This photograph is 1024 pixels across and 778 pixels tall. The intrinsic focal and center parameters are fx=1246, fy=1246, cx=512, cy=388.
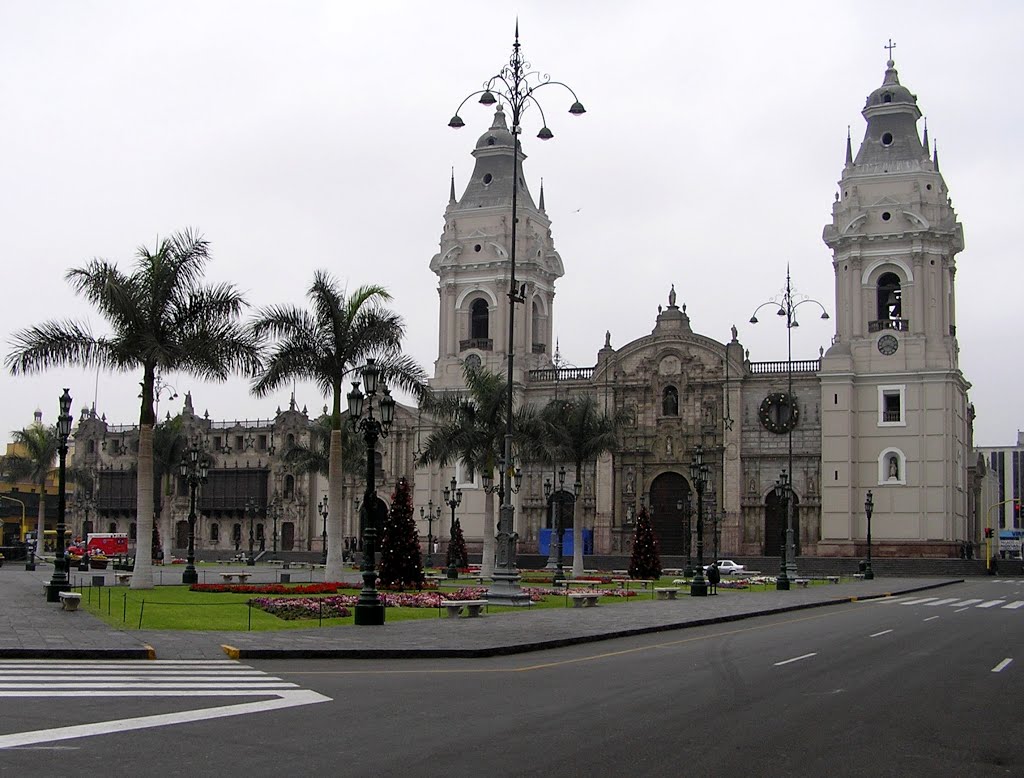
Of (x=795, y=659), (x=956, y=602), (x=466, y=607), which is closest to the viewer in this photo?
(x=795, y=659)

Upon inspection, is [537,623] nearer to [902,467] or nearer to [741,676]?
[741,676]

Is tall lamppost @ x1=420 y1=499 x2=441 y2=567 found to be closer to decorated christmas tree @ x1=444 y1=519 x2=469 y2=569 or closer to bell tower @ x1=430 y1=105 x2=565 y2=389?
bell tower @ x1=430 y1=105 x2=565 y2=389

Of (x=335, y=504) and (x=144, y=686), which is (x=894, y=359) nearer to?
(x=335, y=504)

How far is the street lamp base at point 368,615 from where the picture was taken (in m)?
24.3

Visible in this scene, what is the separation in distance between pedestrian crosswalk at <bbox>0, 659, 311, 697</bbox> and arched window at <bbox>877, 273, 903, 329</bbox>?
60.4 meters

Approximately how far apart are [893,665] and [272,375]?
24730 mm

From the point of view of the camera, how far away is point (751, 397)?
74875 mm

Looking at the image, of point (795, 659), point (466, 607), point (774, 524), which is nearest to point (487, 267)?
point (774, 524)

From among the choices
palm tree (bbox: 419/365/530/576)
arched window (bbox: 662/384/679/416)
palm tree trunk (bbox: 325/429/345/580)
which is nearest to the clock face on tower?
arched window (bbox: 662/384/679/416)

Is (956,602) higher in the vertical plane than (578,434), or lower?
lower

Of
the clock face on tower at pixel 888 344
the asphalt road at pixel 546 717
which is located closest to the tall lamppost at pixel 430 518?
the clock face on tower at pixel 888 344

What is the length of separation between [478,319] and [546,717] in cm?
6856

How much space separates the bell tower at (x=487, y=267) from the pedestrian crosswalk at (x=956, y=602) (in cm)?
3994

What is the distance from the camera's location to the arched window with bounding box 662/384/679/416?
76.8m
